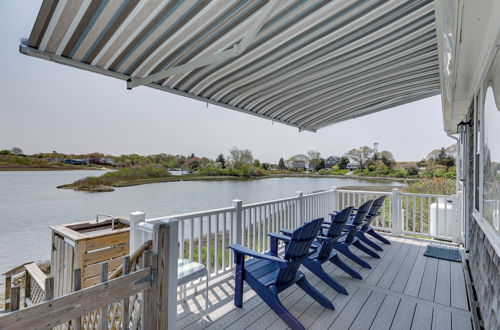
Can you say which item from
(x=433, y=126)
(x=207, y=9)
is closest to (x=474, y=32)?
(x=207, y=9)

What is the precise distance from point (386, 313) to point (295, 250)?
121 centimetres

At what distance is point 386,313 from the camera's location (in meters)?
2.77

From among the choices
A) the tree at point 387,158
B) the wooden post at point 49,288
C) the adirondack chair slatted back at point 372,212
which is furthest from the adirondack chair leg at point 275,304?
the tree at point 387,158

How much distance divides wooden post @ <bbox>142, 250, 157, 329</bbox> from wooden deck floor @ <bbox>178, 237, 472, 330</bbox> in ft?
2.34

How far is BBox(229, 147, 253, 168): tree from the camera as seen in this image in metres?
11.1

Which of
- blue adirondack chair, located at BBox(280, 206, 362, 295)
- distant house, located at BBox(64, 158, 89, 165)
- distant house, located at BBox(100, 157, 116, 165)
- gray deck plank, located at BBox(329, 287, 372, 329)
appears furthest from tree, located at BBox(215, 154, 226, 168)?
gray deck plank, located at BBox(329, 287, 372, 329)

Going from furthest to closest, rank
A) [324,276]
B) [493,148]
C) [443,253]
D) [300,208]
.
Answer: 1. [300,208]
2. [443,253]
3. [324,276]
4. [493,148]

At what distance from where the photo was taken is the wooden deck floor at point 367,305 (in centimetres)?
258

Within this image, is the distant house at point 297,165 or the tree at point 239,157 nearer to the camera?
the tree at point 239,157

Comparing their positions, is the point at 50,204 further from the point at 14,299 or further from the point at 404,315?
the point at 404,315

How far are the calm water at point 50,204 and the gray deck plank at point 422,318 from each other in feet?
8.50

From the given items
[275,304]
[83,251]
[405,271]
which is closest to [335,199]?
[405,271]

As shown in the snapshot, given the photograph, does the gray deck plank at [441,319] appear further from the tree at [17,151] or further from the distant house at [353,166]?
the distant house at [353,166]

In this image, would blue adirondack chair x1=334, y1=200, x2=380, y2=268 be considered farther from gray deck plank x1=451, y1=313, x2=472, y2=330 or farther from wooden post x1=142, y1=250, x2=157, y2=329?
wooden post x1=142, y1=250, x2=157, y2=329
